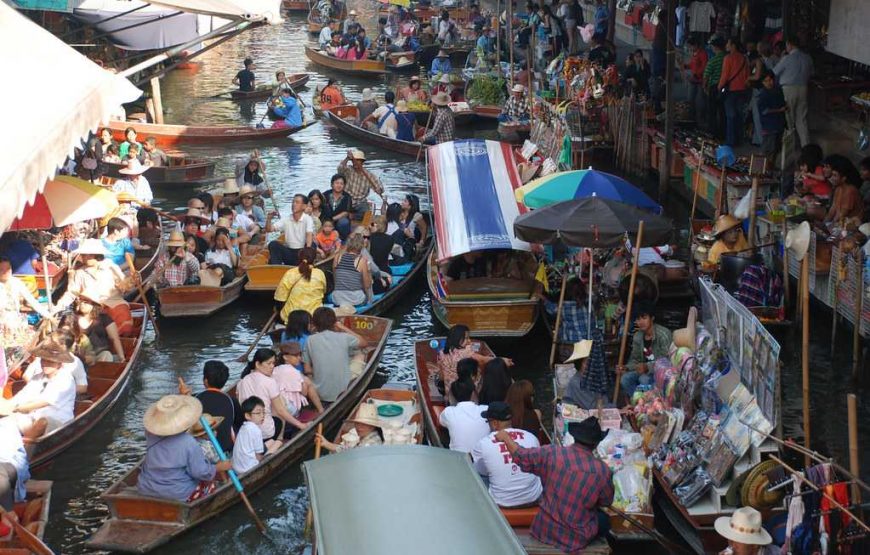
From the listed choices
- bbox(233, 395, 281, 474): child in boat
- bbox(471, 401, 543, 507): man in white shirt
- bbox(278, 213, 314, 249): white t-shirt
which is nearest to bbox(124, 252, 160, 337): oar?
bbox(278, 213, 314, 249): white t-shirt

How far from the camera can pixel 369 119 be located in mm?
24125

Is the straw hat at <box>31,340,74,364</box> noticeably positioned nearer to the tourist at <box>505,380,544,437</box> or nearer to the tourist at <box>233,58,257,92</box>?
the tourist at <box>505,380,544,437</box>

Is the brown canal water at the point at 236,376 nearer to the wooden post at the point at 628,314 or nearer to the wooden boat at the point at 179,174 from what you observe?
the wooden boat at the point at 179,174

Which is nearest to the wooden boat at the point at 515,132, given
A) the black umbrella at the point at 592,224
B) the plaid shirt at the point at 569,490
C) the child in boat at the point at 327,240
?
the child in boat at the point at 327,240

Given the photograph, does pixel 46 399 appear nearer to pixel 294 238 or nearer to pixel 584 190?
pixel 294 238

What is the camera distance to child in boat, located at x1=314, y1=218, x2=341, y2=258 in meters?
15.0

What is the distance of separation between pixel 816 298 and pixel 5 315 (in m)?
9.02

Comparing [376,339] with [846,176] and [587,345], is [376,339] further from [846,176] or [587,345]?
[846,176]

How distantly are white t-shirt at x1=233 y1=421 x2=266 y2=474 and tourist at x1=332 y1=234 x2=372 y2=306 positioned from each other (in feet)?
13.5

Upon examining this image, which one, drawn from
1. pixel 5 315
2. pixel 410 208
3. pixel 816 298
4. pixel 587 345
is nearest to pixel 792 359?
pixel 816 298

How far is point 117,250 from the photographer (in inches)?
577

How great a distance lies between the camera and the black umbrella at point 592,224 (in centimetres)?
1127

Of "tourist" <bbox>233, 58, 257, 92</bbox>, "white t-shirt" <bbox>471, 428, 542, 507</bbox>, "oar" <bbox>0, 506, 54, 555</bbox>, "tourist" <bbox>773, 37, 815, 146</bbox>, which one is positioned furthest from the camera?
"tourist" <bbox>233, 58, 257, 92</bbox>

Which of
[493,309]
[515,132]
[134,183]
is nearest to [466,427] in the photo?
[493,309]
